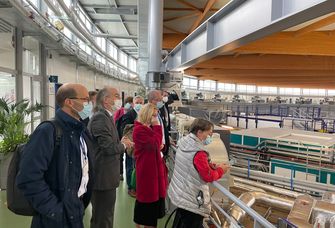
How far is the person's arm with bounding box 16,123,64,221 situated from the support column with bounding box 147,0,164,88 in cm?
366

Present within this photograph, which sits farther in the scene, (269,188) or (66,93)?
(269,188)

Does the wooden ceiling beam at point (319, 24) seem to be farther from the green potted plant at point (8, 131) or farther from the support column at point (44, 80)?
the support column at point (44, 80)

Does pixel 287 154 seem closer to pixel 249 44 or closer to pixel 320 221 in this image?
pixel 249 44

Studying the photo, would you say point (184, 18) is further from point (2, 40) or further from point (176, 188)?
point (176, 188)

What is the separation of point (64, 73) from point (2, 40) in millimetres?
3404

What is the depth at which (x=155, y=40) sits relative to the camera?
16.5 feet

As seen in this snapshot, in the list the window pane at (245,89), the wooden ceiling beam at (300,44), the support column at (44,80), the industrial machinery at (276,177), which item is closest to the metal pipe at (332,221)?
the industrial machinery at (276,177)

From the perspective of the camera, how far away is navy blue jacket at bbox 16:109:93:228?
143 centimetres

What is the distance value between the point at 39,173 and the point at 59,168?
4.7 inches

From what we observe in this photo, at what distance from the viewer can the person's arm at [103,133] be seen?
2309 millimetres

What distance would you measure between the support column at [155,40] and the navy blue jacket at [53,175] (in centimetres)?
351

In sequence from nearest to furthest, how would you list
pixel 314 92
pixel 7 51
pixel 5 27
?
pixel 5 27 < pixel 7 51 < pixel 314 92

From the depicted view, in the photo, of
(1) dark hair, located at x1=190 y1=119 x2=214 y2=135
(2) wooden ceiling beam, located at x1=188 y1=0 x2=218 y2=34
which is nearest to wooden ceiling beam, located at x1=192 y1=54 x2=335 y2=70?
(2) wooden ceiling beam, located at x1=188 y1=0 x2=218 y2=34

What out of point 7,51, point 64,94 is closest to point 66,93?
point 64,94
